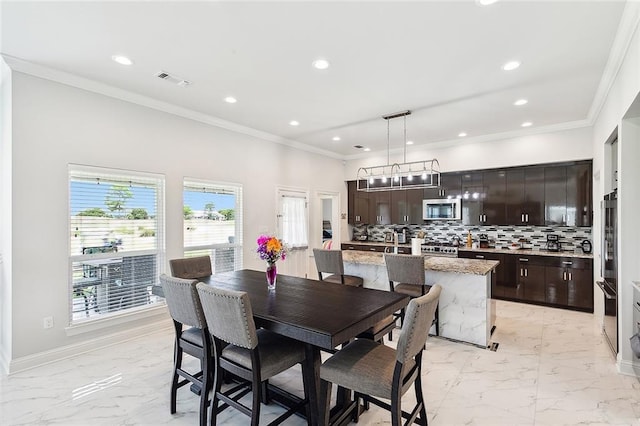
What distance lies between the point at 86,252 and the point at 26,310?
0.72m

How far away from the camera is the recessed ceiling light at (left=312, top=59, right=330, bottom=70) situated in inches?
119

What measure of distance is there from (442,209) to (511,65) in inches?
138

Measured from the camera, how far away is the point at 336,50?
9.23 feet

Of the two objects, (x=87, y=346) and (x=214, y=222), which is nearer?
(x=87, y=346)

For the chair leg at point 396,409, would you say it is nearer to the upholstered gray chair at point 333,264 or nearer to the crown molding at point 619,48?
the upholstered gray chair at point 333,264

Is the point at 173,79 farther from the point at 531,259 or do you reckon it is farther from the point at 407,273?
the point at 531,259

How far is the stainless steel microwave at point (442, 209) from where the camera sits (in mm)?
6070

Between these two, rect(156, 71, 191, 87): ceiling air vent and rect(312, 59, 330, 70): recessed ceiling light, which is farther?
rect(156, 71, 191, 87): ceiling air vent

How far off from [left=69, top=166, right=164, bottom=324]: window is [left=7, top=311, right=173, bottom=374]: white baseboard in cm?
25

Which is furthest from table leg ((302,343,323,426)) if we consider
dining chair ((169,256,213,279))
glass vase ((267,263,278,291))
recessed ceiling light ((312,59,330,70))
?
recessed ceiling light ((312,59,330,70))

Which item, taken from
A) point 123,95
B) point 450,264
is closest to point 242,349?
point 450,264

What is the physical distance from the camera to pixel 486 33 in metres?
2.53

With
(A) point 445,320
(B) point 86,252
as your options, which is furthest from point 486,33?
(B) point 86,252

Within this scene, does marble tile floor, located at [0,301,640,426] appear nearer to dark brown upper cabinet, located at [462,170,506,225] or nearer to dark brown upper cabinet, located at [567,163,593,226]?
dark brown upper cabinet, located at [567,163,593,226]
